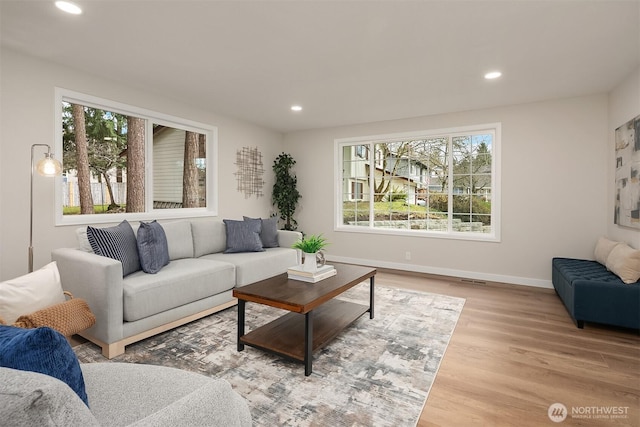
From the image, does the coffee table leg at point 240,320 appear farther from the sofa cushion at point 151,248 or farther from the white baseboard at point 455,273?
the white baseboard at point 455,273

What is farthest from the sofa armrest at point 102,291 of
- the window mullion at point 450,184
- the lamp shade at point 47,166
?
the window mullion at point 450,184

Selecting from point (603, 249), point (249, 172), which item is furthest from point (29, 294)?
point (603, 249)

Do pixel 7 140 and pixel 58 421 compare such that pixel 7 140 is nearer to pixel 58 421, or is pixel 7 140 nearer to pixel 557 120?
pixel 58 421

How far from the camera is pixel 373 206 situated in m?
5.59

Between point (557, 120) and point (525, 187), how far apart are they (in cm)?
91

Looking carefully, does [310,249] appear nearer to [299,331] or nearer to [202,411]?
[299,331]

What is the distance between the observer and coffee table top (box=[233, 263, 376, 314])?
216 cm

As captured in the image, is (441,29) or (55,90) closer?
(441,29)

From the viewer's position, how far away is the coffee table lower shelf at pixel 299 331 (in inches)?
88.3

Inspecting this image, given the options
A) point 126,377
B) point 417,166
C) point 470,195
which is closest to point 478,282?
point 470,195

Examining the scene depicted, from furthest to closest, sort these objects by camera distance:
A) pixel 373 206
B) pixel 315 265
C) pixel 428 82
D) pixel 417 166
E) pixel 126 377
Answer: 1. pixel 373 206
2. pixel 417 166
3. pixel 428 82
4. pixel 315 265
5. pixel 126 377

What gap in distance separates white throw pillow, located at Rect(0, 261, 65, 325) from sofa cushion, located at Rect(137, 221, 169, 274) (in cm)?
93

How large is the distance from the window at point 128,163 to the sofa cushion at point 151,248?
98cm

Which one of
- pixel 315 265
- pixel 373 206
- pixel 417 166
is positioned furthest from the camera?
pixel 373 206
